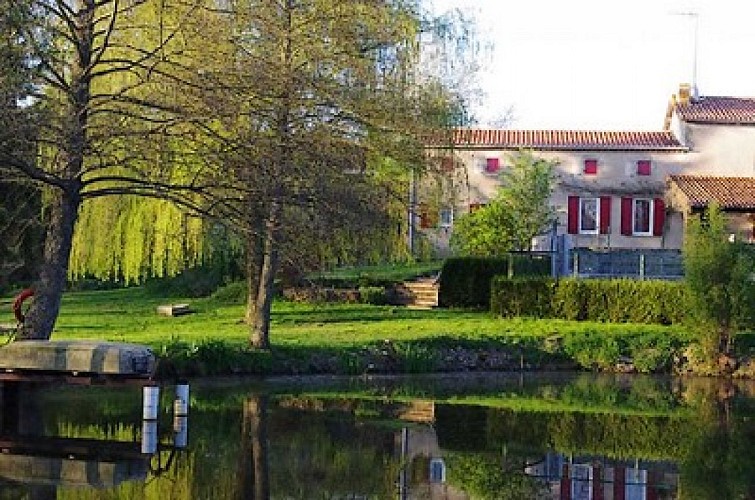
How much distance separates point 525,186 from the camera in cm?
4534

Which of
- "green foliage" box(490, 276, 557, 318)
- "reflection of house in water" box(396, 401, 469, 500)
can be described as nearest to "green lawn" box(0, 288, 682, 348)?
"green foliage" box(490, 276, 557, 318)

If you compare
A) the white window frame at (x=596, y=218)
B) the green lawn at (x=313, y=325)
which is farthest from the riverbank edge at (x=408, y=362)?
the white window frame at (x=596, y=218)

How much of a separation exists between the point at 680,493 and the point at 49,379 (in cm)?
751

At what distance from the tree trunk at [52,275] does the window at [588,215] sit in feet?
106

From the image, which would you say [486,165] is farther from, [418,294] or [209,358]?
[209,358]

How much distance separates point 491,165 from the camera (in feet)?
164

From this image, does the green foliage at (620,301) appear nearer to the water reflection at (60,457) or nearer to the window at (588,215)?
the water reflection at (60,457)

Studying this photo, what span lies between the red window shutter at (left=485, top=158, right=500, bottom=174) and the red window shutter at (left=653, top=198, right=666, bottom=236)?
5.81m

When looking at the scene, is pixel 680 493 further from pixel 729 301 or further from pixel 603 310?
pixel 603 310

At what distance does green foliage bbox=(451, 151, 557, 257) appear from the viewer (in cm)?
3862

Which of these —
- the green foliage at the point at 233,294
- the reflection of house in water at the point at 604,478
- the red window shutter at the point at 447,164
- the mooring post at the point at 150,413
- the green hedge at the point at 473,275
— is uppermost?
the red window shutter at the point at 447,164

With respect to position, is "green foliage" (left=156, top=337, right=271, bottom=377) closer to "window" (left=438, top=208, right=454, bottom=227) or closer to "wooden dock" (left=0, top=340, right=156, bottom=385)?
"window" (left=438, top=208, right=454, bottom=227)

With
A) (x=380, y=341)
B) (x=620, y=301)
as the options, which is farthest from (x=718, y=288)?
(x=380, y=341)

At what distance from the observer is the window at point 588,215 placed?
49.5 meters
